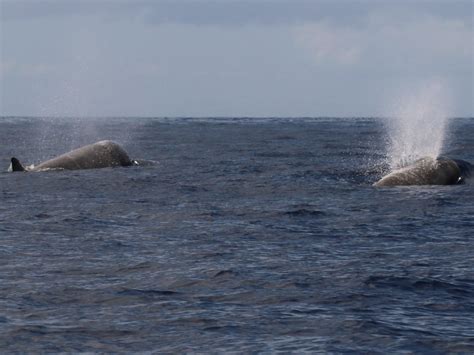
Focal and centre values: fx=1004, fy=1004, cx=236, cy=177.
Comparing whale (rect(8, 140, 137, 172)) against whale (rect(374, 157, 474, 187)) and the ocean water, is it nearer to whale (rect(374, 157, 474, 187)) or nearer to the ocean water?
the ocean water

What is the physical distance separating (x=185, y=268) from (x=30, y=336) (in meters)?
4.07

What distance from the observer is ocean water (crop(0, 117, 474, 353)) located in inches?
452

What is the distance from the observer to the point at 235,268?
1509 centimetres

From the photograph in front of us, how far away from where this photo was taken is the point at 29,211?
21.4m

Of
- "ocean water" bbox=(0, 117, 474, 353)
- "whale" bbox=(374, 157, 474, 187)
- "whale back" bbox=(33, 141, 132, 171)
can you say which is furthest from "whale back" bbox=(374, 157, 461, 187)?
"whale back" bbox=(33, 141, 132, 171)

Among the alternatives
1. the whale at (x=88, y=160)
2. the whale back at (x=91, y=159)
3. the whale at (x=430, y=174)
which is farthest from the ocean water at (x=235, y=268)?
the whale back at (x=91, y=159)

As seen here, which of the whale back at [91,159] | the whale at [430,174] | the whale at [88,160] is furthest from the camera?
the whale back at [91,159]

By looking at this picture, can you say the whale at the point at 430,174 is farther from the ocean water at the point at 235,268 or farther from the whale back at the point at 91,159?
the whale back at the point at 91,159

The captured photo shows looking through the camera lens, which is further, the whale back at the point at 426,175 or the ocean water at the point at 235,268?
the whale back at the point at 426,175

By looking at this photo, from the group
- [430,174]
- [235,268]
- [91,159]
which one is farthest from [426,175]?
[235,268]

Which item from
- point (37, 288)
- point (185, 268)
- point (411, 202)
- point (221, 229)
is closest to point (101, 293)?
point (37, 288)

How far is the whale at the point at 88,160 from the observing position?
31.5 metres

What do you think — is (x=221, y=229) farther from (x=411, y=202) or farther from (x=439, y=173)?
(x=439, y=173)

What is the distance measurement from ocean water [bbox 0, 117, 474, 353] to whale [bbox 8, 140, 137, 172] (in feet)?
14.0
